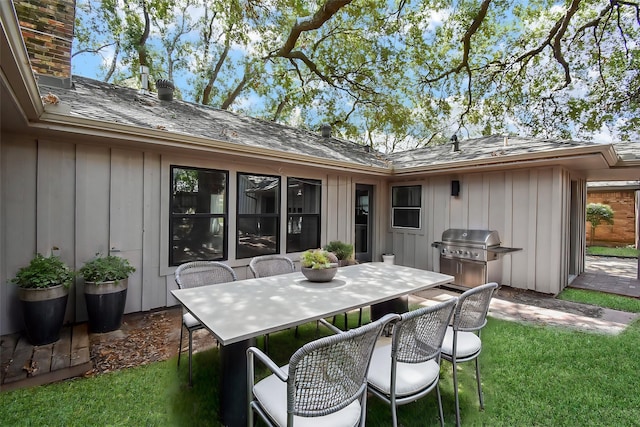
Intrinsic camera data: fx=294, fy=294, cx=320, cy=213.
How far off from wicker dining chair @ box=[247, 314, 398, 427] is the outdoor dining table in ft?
0.98

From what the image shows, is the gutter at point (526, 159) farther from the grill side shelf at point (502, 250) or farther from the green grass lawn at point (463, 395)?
the green grass lawn at point (463, 395)

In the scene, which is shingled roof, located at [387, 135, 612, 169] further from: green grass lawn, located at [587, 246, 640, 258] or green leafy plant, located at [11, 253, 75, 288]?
green grass lawn, located at [587, 246, 640, 258]

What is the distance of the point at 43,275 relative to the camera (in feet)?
10.2

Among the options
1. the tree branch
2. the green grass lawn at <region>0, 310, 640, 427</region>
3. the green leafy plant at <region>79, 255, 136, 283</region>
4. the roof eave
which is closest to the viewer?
the green grass lawn at <region>0, 310, 640, 427</region>

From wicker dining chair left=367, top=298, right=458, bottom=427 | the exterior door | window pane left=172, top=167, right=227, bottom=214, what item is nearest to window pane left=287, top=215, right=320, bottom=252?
window pane left=172, top=167, right=227, bottom=214

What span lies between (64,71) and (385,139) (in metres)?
17.5

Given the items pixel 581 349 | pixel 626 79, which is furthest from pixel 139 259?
pixel 626 79

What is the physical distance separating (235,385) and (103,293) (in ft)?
7.99

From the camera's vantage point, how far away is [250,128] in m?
6.23

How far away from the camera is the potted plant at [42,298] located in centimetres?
304

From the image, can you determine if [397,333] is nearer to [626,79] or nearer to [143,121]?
[143,121]

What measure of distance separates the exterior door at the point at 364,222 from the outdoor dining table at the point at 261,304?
13.8 ft

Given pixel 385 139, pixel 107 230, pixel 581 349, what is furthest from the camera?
pixel 385 139

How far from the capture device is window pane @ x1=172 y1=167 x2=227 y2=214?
4539 millimetres
